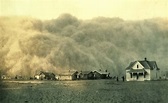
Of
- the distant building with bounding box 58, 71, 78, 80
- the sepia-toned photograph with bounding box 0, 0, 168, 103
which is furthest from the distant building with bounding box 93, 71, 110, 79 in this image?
the distant building with bounding box 58, 71, 78, 80

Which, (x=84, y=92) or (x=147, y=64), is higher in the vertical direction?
(x=147, y=64)

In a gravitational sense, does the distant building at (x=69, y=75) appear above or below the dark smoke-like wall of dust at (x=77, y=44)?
below

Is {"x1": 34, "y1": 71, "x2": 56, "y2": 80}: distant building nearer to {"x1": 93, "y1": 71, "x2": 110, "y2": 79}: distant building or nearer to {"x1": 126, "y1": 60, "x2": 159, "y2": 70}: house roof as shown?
{"x1": 93, "y1": 71, "x2": 110, "y2": 79}: distant building

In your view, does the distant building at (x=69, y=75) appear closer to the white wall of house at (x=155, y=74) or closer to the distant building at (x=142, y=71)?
the distant building at (x=142, y=71)

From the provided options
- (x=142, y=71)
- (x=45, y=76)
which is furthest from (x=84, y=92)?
(x=142, y=71)

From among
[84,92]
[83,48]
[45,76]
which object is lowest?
[84,92]

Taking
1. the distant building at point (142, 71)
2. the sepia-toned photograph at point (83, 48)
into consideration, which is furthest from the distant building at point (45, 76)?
the distant building at point (142, 71)

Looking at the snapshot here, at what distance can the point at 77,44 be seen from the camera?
8.14ft

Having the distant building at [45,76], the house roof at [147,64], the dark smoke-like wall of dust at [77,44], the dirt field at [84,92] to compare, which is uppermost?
the dark smoke-like wall of dust at [77,44]

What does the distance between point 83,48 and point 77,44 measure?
5 centimetres

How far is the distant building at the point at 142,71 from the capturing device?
2471 mm

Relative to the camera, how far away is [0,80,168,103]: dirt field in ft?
7.97

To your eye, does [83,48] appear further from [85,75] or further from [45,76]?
[45,76]

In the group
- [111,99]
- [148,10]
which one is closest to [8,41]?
[111,99]
